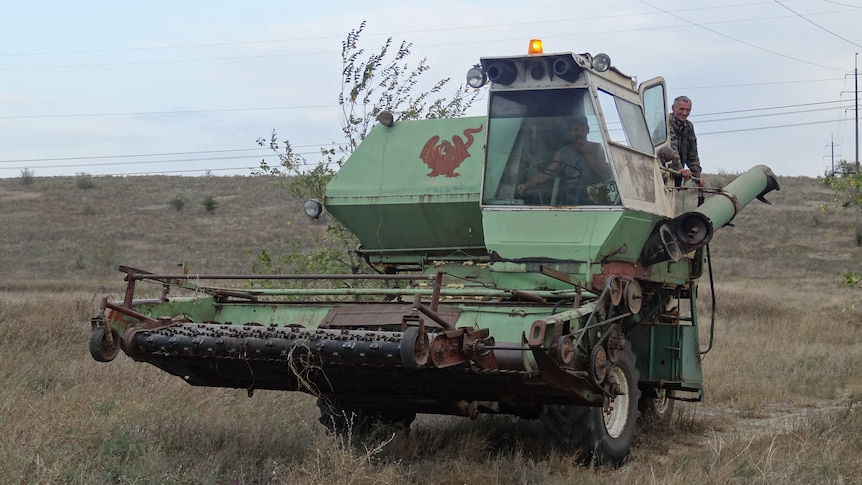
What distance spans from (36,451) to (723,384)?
314 inches

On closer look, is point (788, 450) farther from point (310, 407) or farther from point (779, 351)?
point (779, 351)

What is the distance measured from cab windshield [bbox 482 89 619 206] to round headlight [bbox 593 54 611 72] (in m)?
0.21

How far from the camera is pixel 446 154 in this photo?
8.55 meters

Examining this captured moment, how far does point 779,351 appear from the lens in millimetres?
14375

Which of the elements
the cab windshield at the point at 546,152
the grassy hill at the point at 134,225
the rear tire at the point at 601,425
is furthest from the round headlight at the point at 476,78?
the grassy hill at the point at 134,225

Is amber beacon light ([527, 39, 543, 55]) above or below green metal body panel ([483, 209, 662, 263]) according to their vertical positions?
above

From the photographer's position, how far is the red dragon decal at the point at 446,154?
8.48m

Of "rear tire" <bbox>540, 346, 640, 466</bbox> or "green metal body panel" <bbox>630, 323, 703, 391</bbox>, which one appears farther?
"green metal body panel" <bbox>630, 323, 703, 391</bbox>

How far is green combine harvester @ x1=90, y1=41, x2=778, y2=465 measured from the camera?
626 cm

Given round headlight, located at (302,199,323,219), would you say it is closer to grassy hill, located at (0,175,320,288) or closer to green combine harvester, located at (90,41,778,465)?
green combine harvester, located at (90,41,778,465)

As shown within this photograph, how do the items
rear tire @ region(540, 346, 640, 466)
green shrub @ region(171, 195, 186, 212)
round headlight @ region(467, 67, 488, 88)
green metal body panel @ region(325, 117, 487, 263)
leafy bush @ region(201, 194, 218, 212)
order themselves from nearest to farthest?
rear tire @ region(540, 346, 640, 466) < round headlight @ region(467, 67, 488, 88) < green metal body panel @ region(325, 117, 487, 263) < leafy bush @ region(201, 194, 218, 212) < green shrub @ region(171, 195, 186, 212)

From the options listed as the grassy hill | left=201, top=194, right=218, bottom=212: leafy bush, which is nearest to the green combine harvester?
the grassy hill

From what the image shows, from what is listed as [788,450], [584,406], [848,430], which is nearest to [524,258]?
[584,406]

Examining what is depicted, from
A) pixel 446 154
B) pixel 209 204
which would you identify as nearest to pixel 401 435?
pixel 446 154
